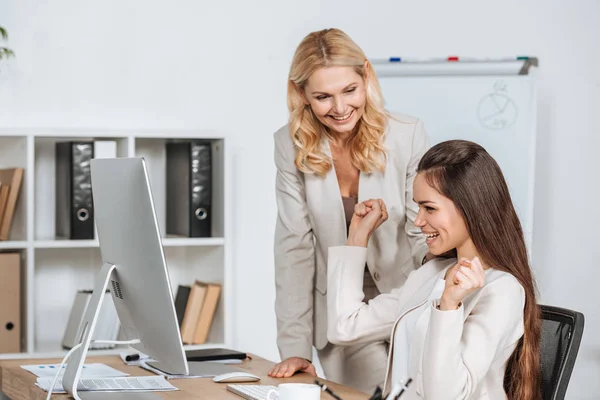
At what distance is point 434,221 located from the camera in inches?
66.7

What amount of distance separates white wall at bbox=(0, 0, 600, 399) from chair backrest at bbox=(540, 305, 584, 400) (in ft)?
6.92

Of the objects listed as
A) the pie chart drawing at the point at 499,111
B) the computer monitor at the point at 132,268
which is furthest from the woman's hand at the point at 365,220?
the pie chart drawing at the point at 499,111

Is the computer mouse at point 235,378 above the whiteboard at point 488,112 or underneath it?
underneath

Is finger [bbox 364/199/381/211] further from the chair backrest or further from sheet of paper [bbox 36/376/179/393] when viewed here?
sheet of paper [bbox 36/376/179/393]

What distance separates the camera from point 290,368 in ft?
6.40

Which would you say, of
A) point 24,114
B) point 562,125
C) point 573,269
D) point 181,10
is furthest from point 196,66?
point 573,269

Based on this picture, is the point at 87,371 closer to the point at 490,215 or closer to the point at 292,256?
the point at 292,256

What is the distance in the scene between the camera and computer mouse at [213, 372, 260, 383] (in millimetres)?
1851

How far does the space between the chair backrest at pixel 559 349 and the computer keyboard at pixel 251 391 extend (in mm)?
544

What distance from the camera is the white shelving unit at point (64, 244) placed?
10.2ft

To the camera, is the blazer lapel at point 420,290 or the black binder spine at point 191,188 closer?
the blazer lapel at point 420,290

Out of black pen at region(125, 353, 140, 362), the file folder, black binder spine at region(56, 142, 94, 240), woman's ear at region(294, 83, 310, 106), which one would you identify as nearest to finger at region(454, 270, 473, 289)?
woman's ear at region(294, 83, 310, 106)

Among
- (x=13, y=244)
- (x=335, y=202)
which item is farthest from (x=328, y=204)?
(x=13, y=244)

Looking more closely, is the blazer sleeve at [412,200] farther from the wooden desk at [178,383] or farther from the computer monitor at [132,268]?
the computer monitor at [132,268]
